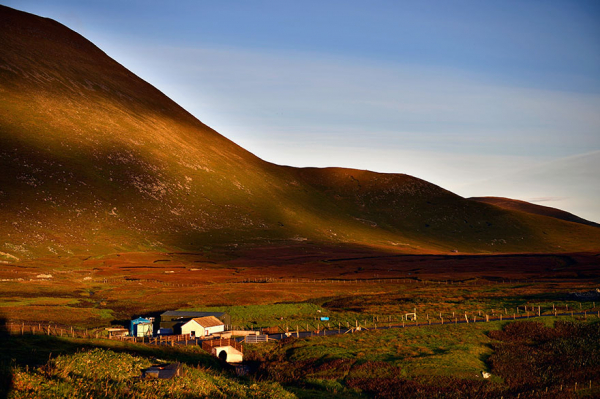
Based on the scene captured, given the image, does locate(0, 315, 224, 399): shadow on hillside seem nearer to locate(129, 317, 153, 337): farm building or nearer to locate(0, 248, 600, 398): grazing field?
locate(0, 248, 600, 398): grazing field

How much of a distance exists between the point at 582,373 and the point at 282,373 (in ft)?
76.5

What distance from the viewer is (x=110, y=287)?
105 m

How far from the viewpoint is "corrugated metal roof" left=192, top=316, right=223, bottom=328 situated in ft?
198

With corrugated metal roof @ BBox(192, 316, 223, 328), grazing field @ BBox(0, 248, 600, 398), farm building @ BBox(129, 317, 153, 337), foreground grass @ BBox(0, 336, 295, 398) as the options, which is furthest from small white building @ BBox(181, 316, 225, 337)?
foreground grass @ BBox(0, 336, 295, 398)

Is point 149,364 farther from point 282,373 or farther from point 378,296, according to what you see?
point 378,296

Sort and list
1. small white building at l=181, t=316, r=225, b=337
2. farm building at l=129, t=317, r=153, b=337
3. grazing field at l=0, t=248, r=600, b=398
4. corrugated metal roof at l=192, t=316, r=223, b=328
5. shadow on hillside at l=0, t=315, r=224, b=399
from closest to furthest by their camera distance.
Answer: grazing field at l=0, t=248, r=600, b=398 → shadow on hillside at l=0, t=315, r=224, b=399 → small white building at l=181, t=316, r=225, b=337 → corrugated metal roof at l=192, t=316, r=223, b=328 → farm building at l=129, t=317, r=153, b=337

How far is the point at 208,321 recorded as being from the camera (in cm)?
6197

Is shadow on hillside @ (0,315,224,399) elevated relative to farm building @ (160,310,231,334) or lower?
elevated

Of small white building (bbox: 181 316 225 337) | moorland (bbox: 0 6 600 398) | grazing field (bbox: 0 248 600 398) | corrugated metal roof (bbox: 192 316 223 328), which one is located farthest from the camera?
corrugated metal roof (bbox: 192 316 223 328)

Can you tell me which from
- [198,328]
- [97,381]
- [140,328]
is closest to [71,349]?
[97,381]

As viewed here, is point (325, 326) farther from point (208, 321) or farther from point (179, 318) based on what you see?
point (179, 318)

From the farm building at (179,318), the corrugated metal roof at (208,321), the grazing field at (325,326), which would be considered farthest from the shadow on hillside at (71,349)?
the farm building at (179,318)

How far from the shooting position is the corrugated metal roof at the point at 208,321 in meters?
60.3

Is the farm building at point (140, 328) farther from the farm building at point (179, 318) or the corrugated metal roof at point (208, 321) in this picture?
the corrugated metal roof at point (208, 321)
